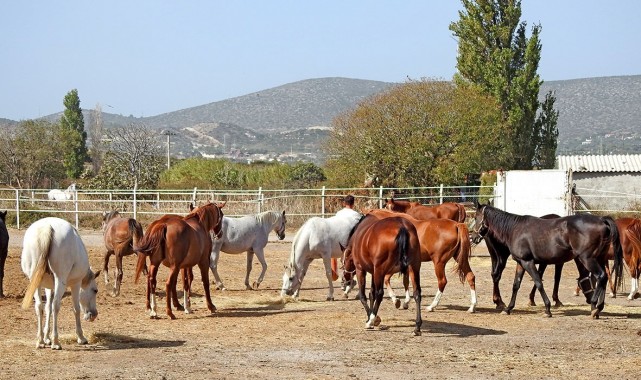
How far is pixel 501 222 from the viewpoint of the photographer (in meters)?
14.9

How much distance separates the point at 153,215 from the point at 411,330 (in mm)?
20640

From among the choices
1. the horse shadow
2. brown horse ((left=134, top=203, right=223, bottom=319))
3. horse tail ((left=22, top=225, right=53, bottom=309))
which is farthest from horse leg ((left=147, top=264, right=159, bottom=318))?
horse tail ((left=22, top=225, right=53, bottom=309))

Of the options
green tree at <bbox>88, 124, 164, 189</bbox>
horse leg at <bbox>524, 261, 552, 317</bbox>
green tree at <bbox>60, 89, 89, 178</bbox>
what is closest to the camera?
horse leg at <bbox>524, 261, 552, 317</bbox>

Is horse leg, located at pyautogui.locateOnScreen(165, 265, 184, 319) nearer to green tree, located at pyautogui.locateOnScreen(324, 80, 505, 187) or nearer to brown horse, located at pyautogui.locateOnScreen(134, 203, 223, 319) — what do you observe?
brown horse, located at pyautogui.locateOnScreen(134, 203, 223, 319)

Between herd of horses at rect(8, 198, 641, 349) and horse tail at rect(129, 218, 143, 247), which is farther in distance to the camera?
horse tail at rect(129, 218, 143, 247)

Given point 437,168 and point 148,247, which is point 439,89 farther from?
point 148,247

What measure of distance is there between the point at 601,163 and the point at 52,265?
140ft

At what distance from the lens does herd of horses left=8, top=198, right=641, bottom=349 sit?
35.1 feet

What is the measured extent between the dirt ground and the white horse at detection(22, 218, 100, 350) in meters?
0.37

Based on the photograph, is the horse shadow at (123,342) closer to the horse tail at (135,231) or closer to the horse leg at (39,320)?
the horse leg at (39,320)

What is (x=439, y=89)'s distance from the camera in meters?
41.4

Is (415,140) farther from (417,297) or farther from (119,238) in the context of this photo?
(417,297)

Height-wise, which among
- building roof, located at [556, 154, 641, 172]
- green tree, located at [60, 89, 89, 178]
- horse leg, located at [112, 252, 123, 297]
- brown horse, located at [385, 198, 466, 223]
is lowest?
horse leg, located at [112, 252, 123, 297]

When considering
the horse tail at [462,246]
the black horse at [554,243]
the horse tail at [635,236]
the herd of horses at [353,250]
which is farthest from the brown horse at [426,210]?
the horse tail at [462,246]
